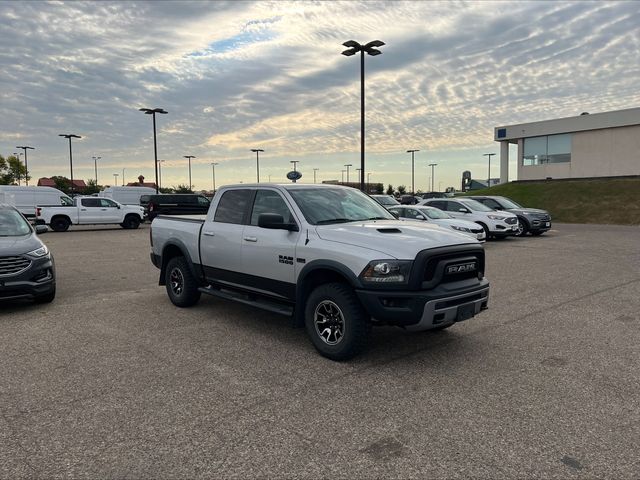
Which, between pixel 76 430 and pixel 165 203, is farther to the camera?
pixel 165 203

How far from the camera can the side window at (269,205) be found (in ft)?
18.6

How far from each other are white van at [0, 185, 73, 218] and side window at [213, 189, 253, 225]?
22.0m

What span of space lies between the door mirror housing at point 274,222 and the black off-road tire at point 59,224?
22573mm

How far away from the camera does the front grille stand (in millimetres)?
6832

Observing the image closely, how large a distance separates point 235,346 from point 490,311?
376 centimetres

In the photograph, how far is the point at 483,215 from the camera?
1783 cm

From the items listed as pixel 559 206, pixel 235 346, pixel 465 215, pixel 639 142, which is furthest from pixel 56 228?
pixel 639 142

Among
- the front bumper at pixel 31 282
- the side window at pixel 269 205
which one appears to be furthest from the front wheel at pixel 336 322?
the front bumper at pixel 31 282

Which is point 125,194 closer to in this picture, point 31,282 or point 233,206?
point 31,282

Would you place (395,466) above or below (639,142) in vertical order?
below

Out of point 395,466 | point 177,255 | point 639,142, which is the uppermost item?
point 639,142

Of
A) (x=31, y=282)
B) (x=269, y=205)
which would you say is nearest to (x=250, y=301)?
(x=269, y=205)

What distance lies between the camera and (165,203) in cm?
2744

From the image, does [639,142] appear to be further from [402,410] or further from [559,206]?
[402,410]
